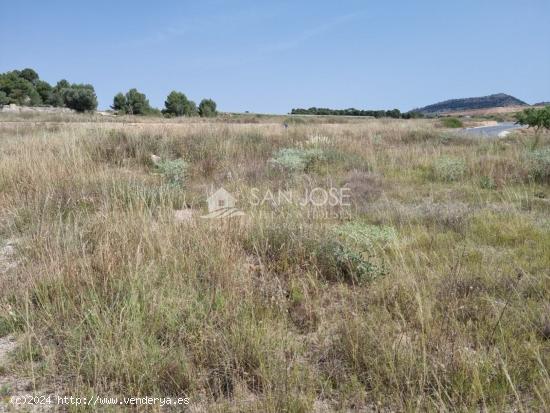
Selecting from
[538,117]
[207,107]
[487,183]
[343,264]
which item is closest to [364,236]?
[343,264]

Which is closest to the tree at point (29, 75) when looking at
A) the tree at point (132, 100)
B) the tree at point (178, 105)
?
the tree at point (132, 100)

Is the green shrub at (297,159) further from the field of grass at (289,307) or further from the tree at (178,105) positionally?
the tree at (178,105)

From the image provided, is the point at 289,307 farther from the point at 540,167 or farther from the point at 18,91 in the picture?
the point at 18,91

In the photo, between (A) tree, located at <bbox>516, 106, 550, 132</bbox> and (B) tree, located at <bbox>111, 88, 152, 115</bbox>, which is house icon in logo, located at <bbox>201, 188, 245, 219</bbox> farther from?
(B) tree, located at <bbox>111, 88, 152, 115</bbox>

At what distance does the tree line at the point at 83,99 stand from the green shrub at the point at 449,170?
53.9 metres

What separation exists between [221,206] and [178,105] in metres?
64.7

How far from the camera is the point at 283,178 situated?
7.20 meters

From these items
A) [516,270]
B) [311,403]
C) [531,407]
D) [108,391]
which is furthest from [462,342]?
[108,391]

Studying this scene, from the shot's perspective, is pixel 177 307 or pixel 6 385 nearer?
pixel 6 385

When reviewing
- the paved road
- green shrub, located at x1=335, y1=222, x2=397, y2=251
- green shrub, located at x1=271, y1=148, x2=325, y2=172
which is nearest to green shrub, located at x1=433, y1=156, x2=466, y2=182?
green shrub, located at x1=271, y1=148, x2=325, y2=172

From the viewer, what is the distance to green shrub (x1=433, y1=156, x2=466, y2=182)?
715cm

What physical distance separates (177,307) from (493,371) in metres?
1.77

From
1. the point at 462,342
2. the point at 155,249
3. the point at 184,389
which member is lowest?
the point at 184,389

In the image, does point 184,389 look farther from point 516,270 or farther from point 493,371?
point 516,270
